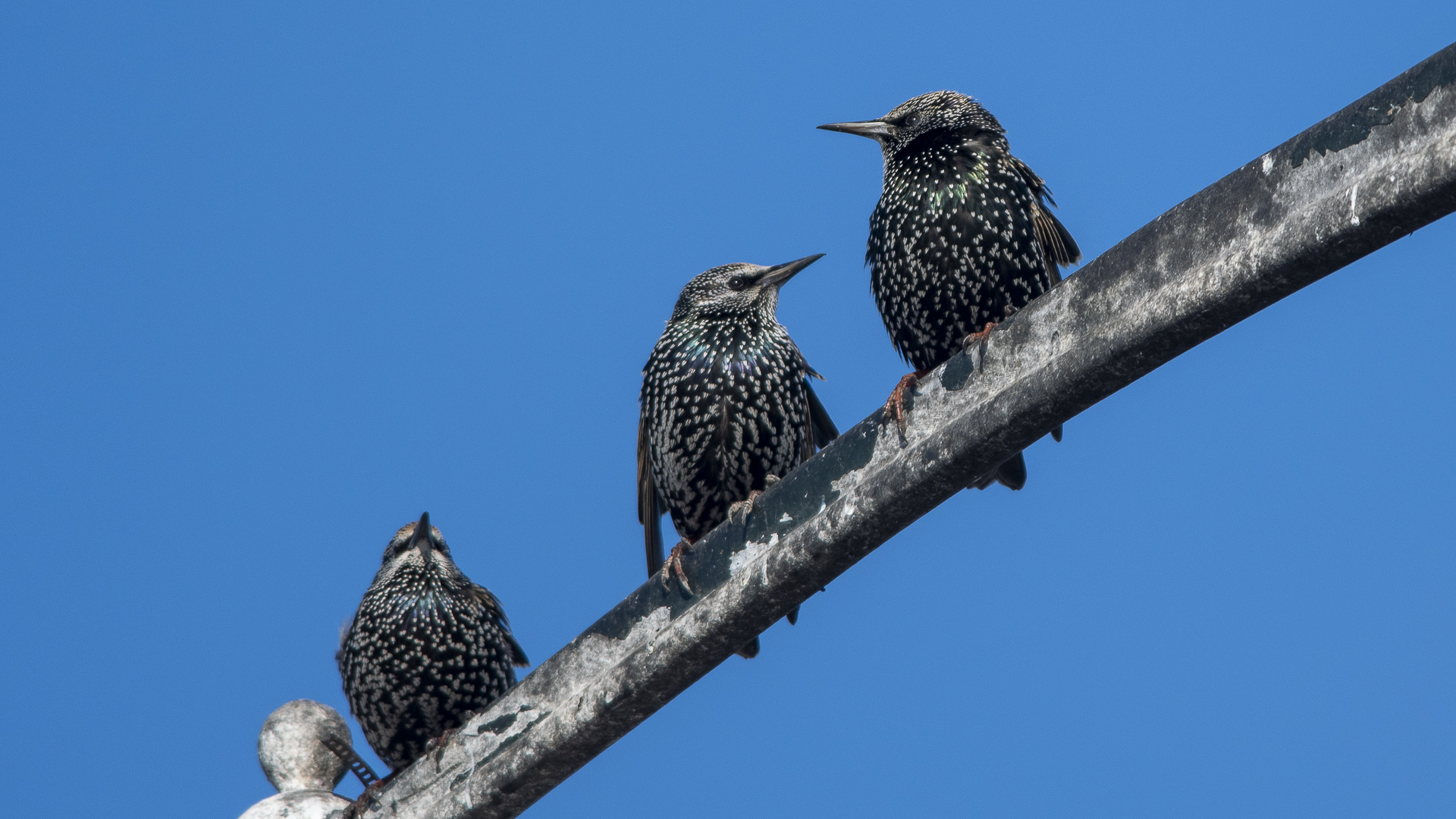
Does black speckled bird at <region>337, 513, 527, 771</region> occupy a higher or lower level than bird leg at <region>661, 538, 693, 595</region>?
higher

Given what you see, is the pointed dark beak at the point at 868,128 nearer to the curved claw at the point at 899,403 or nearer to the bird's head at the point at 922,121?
the bird's head at the point at 922,121

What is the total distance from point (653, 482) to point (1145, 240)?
297cm

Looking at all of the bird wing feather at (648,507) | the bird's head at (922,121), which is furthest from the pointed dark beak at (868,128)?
the bird wing feather at (648,507)

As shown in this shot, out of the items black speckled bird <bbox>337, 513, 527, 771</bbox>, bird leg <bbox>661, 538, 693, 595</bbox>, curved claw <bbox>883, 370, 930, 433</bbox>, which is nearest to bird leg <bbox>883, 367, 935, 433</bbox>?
curved claw <bbox>883, 370, 930, 433</bbox>

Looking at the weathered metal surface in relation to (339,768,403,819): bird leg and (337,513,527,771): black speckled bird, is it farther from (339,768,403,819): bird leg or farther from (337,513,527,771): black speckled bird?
(337,513,527,771): black speckled bird

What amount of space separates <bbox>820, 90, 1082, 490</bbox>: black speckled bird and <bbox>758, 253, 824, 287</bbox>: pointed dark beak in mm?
634

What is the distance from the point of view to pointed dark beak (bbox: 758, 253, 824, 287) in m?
6.31

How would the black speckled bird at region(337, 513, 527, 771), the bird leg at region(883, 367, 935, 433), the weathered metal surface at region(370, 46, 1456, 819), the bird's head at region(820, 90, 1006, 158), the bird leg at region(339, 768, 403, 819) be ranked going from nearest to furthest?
the weathered metal surface at region(370, 46, 1456, 819), the bird leg at region(883, 367, 935, 433), the bird leg at region(339, 768, 403, 819), the bird's head at region(820, 90, 1006, 158), the black speckled bird at region(337, 513, 527, 771)

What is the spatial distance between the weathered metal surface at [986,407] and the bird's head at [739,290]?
1.88 m

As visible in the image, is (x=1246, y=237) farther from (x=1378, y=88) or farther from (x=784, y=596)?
(x=784, y=596)

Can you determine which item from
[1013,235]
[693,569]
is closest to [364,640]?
[693,569]

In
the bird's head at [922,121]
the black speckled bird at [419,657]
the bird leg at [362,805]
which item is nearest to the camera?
the bird leg at [362,805]

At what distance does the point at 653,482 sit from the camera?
6320 mm

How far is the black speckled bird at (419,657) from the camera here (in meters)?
6.43
